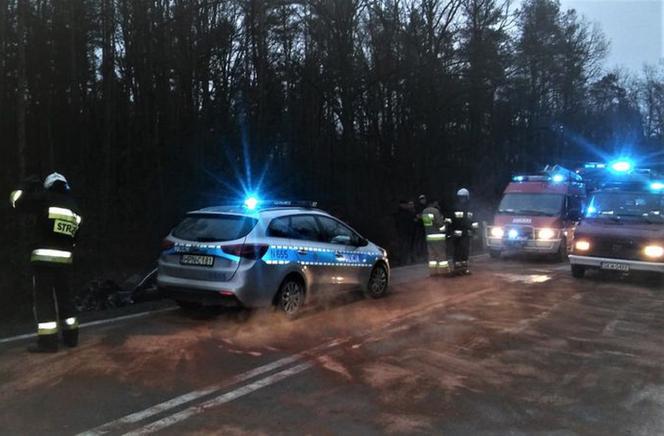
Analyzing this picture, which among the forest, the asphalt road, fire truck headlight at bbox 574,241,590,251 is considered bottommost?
the asphalt road

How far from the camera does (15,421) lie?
4.77m

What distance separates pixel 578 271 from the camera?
13.6 metres

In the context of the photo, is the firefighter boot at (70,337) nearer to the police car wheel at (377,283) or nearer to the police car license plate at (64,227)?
the police car license plate at (64,227)

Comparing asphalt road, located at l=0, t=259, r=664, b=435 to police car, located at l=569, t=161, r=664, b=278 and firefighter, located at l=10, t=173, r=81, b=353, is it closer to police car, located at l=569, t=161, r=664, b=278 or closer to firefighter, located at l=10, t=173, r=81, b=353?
firefighter, located at l=10, t=173, r=81, b=353

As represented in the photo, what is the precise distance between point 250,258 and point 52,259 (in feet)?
7.68

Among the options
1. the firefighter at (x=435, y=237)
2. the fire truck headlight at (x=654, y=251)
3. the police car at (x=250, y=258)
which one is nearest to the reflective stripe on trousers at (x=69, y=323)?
the police car at (x=250, y=258)

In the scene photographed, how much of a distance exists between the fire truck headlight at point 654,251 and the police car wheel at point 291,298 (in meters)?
7.54

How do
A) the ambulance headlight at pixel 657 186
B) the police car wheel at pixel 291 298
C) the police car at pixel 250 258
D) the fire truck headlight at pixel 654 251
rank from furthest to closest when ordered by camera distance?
the ambulance headlight at pixel 657 186 < the fire truck headlight at pixel 654 251 < the police car wheel at pixel 291 298 < the police car at pixel 250 258

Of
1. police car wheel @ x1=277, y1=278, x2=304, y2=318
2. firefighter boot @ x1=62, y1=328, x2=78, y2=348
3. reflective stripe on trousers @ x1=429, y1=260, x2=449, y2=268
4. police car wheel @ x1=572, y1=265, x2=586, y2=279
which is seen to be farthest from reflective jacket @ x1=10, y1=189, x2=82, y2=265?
police car wheel @ x1=572, y1=265, x2=586, y2=279

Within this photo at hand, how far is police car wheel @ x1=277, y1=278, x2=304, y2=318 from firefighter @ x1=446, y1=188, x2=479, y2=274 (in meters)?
5.89

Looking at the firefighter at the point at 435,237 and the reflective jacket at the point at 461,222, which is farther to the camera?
the reflective jacket at the point at 461,222

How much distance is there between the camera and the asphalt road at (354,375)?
4.86 meters

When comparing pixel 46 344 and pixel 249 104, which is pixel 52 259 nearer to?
pixel 46 344

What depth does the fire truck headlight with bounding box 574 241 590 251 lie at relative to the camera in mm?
13180
